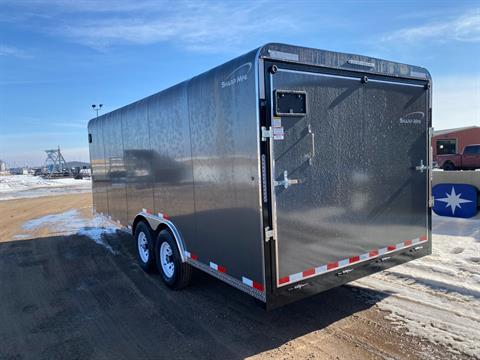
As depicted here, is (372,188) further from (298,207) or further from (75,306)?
(75,306)

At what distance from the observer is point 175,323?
421 centimetres

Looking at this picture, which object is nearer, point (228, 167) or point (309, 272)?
point (309, 272)

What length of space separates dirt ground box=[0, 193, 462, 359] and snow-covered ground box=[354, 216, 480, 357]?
21 cm

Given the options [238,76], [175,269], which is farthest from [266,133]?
[175,269]

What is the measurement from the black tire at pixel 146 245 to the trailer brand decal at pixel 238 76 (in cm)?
324

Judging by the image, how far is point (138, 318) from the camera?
4402 mm

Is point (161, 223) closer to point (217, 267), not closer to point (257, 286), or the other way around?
point (217, 267)

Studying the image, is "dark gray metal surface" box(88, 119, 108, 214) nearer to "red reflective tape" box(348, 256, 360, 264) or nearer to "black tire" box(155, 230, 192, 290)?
"black tire" box(155, 230, 192, 290)

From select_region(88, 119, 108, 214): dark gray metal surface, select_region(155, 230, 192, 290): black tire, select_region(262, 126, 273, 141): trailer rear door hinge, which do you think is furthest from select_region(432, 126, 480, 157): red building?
select_region(262, 126, 273, 141): trailer rear door hinge

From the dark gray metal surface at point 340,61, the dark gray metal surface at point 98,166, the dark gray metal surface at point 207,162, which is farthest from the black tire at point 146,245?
the dark gray metal surface at point 340,61

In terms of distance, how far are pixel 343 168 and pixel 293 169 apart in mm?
705

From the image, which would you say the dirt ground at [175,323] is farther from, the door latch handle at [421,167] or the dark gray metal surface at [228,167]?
the door latch handle at [421,167]

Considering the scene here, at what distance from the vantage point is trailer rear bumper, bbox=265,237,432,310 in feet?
11.2

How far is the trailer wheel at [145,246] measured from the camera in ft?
19.5
